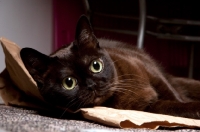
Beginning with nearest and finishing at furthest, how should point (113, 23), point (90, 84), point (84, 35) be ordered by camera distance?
point (90, 84) < point (84, 35) < point (113, 23)

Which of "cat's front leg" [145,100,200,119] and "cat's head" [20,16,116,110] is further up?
"cat's head" [20,16,116,110]

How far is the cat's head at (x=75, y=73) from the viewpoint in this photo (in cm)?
108

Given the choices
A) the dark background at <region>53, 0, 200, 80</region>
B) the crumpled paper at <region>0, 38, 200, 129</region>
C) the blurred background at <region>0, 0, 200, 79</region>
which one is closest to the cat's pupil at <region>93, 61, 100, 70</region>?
the crumpled paper at <region>0, 38, 200, 129</region>

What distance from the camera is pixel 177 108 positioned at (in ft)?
3.68

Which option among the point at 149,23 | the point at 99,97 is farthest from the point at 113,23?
the point at 99,97

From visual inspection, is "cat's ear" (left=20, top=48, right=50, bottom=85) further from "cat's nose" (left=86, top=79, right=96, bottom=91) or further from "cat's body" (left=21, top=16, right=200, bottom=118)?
"cat's nose" (left=86, top=79, right=96, bottom=91)

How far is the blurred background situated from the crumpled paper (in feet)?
2.24

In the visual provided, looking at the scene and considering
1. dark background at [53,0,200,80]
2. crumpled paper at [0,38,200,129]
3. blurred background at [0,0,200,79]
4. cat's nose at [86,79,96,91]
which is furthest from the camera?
dark background at [53,0,200,80]

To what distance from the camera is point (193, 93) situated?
1560 millimetres

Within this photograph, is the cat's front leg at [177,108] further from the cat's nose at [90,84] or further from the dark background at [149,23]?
the dark background at [149,23]

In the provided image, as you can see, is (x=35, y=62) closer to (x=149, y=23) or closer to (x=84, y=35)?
(x=84, y=35)

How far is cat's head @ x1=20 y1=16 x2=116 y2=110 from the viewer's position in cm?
108

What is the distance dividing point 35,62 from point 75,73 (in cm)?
14

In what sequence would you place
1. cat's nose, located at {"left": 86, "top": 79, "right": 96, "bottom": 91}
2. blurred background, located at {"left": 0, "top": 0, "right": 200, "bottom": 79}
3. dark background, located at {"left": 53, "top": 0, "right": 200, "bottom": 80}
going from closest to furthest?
cat's nose, located at {"left": 86, "top": 79, "right": 96, "bottom": 91}
blurred background, located at {"left": 0, "top": 0, "right": 200, "bottom": 79}
dark background, located at {"left": 53, "top": 0, "right": 200, "bottom": 80}
